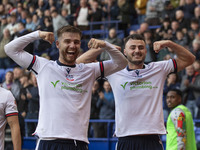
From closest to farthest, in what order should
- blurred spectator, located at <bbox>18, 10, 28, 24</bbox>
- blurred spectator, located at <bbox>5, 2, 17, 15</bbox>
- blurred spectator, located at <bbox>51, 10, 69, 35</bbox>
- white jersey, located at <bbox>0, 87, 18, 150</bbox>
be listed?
white jersey, located at <bbox>0, 87, 18, 150</bbox>
blurred spectator, located at <bbox>51, 10, 69, 35</bbox>
blurred spectator, located at <bbox>18, 10, 28, 24</bbox>
blurred spectator, located at <bbox>5, 2, 17, 15</bbox>

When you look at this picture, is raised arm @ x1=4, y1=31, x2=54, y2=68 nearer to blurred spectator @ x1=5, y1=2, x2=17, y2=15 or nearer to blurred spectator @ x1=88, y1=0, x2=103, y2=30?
blurred spectator @ x1=88, y1=0, x2=103, y2=30

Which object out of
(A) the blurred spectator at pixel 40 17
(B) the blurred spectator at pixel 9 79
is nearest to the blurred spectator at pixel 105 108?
(B) the blurred spectator at pixel 9 79

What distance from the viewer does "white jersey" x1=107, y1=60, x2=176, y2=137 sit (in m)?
5.54

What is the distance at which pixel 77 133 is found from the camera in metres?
4.68

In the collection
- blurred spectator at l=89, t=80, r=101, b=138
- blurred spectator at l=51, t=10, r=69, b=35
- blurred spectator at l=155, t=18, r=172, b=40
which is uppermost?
blurred spectator at l=51, t=10, r=69, b=35

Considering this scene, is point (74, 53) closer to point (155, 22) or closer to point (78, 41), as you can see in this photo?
point (78, 41)

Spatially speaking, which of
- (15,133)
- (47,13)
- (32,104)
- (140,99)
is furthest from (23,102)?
(140,99)

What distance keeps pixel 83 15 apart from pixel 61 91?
1104 centimetres

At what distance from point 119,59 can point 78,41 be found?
0.57 metres

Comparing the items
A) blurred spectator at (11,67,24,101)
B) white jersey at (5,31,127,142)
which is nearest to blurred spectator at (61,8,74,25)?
blurred spectator at (11,67,24,101)

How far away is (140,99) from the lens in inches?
221

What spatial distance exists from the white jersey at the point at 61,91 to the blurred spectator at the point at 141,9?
10.6m

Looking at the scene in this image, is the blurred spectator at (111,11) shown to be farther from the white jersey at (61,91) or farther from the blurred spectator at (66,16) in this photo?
the white jersey at (61,91)

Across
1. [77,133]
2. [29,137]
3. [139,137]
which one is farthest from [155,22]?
[77,133]
